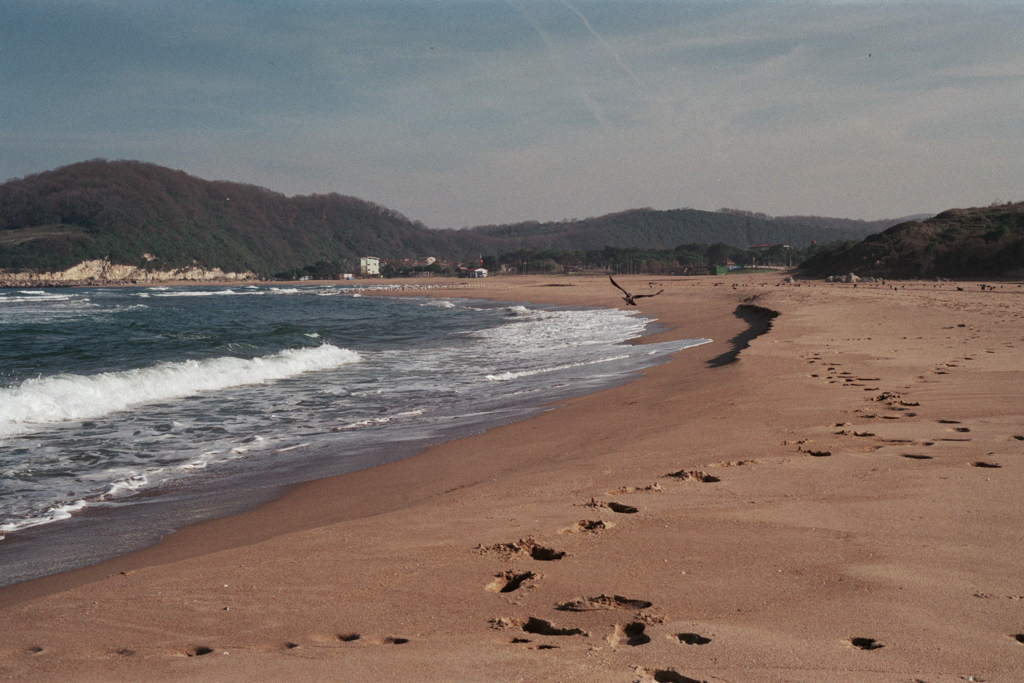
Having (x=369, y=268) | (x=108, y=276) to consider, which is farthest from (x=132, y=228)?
(x=369, y=268)

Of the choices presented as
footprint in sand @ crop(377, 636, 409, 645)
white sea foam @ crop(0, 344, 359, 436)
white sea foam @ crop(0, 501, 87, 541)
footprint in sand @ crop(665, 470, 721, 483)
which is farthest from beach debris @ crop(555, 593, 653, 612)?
white sea foam @ crop(0, 344, 359, 436)

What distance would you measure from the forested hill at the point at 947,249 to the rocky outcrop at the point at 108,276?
130682 mm

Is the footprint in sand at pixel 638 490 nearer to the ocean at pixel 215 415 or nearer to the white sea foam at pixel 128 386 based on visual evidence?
the ocean at pixel 215 415

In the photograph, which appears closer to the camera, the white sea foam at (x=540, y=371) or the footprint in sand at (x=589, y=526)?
the footprint in sand at (x=589, y=526)

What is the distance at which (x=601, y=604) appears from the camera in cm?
281

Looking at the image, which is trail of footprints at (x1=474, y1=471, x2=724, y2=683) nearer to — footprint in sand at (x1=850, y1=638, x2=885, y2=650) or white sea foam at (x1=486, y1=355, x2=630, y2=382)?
footprint in sand at (x1=850, y1=638, x2=885, y2=650)

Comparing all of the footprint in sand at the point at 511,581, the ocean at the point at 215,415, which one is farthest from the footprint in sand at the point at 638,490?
the ocean at the point at 215,415

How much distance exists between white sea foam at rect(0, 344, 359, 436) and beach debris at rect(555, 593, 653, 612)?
9207 mm

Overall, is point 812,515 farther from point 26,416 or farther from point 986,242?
point 986,242

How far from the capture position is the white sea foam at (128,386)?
32.0 ft

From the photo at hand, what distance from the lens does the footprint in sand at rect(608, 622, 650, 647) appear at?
247 centimetres

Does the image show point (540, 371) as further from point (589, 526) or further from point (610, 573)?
point (610, 573)

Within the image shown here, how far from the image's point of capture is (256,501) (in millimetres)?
5703

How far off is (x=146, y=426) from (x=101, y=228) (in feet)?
540
